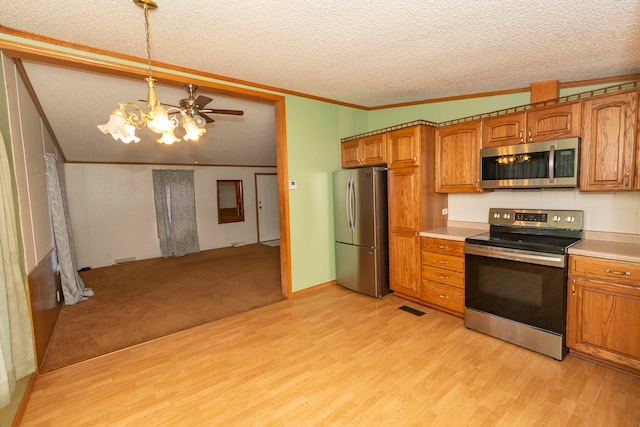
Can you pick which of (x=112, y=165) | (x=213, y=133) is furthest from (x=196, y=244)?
(x=213, y=133)

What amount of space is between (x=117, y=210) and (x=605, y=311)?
7219 millimetres

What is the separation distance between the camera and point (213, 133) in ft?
16.4

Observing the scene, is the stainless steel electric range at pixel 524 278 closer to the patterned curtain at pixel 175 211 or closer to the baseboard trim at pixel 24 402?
the baseboard trim at pixel 24 402

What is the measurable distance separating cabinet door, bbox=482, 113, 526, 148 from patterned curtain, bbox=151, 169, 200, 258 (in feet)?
19.2

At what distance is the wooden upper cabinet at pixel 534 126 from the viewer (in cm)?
250

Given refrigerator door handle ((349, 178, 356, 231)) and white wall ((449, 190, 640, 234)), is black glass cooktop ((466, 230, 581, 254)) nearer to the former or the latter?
white wall ((449, 190, 640, 234))

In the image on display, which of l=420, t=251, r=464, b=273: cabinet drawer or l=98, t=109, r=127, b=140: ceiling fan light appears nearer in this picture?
l=98, t=109, r=127, b=140: ceiling fan light

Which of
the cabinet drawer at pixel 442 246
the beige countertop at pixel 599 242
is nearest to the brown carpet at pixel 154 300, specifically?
the cabinet drawer at pixel 442 246

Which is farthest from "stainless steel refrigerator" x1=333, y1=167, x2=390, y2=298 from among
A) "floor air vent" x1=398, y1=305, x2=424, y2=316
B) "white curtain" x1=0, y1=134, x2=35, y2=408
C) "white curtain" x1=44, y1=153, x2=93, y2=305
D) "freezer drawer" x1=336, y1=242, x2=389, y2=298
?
"white curtain" x1=44, y1=153, x2=93, y2=305

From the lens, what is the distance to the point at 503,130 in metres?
2.88

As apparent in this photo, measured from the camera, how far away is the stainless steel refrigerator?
11.9 feet

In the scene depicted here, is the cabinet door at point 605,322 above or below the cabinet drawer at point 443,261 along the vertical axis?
below

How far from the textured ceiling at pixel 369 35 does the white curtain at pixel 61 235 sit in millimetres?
1116

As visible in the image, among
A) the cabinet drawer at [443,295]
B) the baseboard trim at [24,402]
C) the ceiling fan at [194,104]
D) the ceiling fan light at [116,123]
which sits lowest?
the baseboard trim at [24,402]
